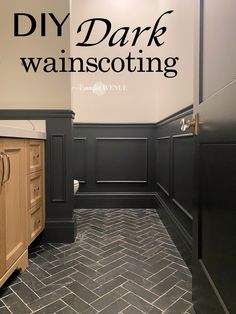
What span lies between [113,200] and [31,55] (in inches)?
80.0

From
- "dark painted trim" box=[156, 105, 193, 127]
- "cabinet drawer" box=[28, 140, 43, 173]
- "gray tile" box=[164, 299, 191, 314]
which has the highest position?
"dark painted trim" box=[156, 105, 193, 127]

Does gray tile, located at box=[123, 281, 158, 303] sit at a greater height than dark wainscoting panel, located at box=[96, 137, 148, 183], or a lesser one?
lesser

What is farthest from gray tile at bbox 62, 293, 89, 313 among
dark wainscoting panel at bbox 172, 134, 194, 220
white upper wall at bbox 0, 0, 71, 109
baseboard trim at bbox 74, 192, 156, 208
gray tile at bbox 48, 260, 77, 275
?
baseboard trim at bbox 74, 192, 156, 208

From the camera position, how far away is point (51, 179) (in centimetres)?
238

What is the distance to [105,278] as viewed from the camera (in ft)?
5.57

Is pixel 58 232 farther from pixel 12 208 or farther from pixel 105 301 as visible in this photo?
pixel 105 301

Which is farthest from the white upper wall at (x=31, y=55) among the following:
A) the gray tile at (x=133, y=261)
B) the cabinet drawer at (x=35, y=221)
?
the gray tile at (x=133, y=261)

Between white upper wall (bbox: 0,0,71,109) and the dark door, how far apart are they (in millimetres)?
1396

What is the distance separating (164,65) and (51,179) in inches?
73.9

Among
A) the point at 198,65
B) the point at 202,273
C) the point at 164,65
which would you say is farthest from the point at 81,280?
the point at 164,65

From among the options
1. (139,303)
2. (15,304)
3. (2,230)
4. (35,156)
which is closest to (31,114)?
(35,156)

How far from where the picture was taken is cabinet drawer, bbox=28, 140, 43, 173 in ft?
6.57

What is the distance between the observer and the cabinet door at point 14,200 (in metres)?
1.51

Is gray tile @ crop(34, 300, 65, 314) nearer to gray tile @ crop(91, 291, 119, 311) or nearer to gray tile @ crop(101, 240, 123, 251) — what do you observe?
gray tile @ crop(91, 291, 119, 311)
